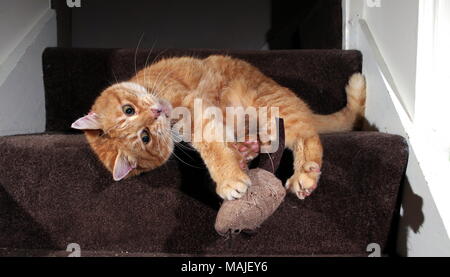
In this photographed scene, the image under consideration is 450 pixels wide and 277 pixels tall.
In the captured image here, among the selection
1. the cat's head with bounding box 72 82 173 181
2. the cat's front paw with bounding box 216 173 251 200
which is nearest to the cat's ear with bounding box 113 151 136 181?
the cat's head with bounding box 72 82 173 181

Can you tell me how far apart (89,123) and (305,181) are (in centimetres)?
57

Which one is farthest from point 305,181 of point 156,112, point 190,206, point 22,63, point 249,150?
point 22,63

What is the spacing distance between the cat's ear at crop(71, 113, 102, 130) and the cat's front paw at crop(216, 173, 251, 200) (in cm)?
39

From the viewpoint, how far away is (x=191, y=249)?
3.77ft

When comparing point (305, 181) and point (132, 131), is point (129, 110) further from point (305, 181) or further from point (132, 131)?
point (305, 181)

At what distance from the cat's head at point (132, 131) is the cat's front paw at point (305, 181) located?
1.12 feet

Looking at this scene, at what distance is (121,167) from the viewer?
112cm

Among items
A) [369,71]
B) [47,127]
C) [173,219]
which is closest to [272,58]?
[369,71]

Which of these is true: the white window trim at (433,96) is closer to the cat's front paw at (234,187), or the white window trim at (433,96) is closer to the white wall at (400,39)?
the white wall at (400,39)

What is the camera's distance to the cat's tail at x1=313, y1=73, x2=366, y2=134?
143cm

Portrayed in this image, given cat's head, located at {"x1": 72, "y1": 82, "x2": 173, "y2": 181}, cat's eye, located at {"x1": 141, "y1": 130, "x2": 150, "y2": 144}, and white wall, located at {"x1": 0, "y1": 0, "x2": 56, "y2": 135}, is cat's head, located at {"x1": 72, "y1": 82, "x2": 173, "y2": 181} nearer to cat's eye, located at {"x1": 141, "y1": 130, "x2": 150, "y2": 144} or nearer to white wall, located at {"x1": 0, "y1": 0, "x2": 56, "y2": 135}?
cat's eye, located at {"x1": 141, "y1": 130, "x2": 150, "y2": 144}

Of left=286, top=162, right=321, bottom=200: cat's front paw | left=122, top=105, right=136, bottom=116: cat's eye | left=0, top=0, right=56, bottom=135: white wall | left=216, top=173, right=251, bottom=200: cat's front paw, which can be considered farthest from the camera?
left=0, top=0, right=56, bottom=135: white wall

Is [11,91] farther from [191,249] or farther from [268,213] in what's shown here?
[268,213]

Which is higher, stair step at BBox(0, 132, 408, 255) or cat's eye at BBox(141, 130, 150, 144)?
cat's eye at BBox(141, 130, 150, 144)
